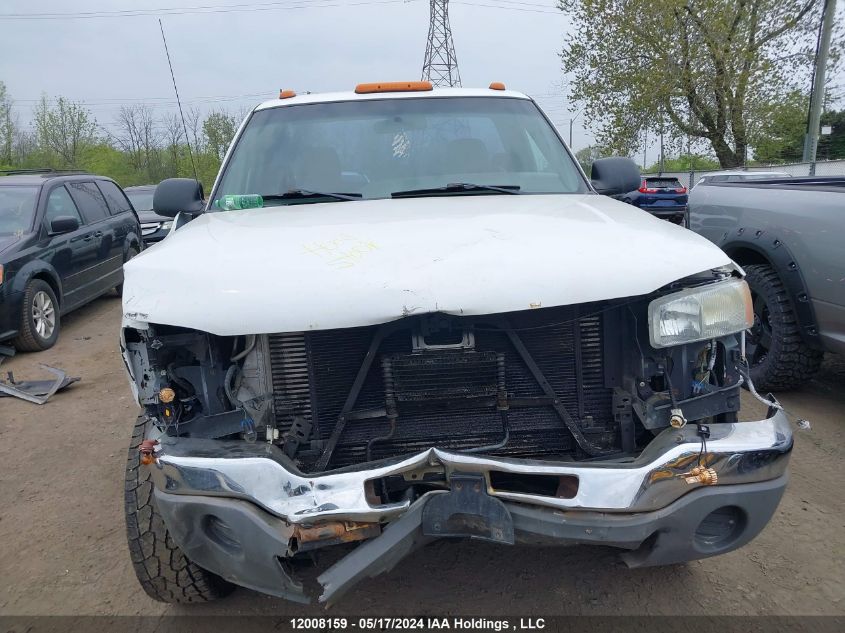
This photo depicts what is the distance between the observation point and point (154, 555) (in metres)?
2.32

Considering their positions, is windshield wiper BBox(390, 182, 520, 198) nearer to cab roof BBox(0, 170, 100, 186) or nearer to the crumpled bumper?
the crumpled bumper

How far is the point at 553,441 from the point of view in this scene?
7.61 feet

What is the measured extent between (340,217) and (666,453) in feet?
5.04

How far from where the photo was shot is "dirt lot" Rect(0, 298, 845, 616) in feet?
8.26

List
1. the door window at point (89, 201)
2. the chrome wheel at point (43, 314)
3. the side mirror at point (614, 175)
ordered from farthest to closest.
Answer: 1. the door window at point (89, 201)
2. the chrome wheel at point (43, 314)
3. the side mirror at point (614, 175)

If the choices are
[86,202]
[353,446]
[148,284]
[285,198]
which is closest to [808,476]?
[353,446]

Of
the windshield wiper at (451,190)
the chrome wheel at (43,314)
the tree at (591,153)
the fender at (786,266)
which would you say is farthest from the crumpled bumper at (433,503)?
the tree at (591,153)

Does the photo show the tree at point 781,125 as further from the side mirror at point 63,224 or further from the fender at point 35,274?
the fender at point 35,274

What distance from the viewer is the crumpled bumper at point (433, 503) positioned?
1866mm

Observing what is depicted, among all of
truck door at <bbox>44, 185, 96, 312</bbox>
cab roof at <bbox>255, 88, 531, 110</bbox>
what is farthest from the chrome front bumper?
truck door at <bbox>44, 185, 96, 312</bbox>

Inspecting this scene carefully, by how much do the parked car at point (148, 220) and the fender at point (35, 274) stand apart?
275cm

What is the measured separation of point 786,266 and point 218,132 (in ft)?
72.3

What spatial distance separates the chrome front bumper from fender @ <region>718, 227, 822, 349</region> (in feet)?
8.38

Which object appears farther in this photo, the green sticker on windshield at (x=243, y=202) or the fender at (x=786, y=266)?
the fender at (x=786, y=266)
